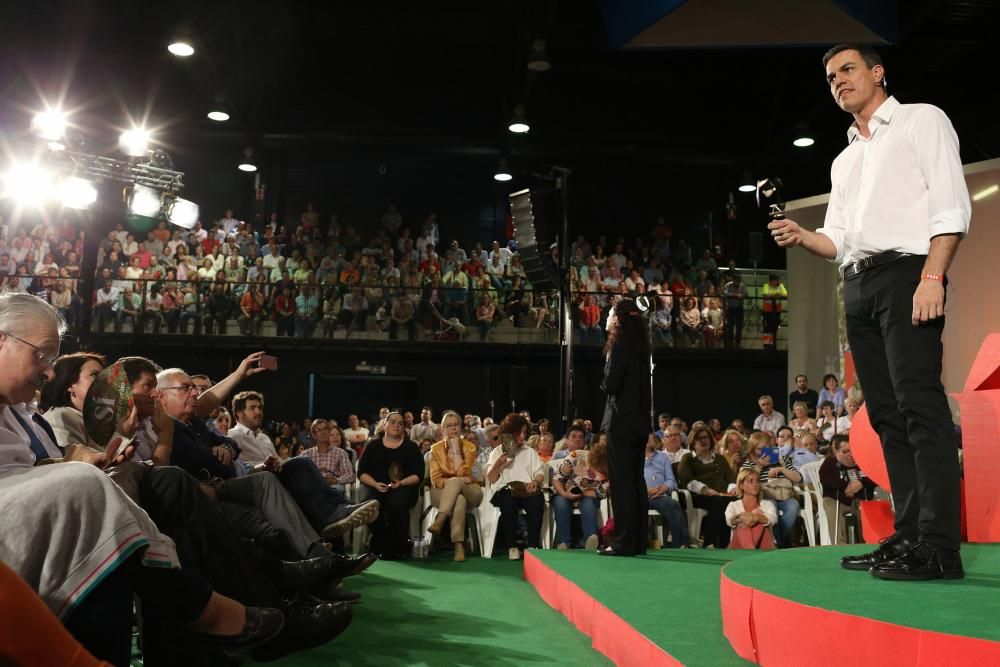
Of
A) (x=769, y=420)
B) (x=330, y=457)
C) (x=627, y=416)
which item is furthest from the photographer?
(x=769, y=420)

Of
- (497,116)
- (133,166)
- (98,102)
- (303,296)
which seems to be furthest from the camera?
(497,116)

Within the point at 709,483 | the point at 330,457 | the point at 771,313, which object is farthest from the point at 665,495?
the point at 771,313

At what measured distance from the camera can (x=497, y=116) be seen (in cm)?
1581

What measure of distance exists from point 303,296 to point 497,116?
17.5 ft

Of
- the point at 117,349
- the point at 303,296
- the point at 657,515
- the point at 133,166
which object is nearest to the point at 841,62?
the point at 657,515

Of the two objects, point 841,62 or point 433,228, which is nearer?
point 841,62

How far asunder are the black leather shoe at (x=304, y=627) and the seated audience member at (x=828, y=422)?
21.6ft

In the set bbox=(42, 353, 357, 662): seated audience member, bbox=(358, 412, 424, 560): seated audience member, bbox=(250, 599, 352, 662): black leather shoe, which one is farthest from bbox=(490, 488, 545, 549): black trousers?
bbox=(250, 599, 352, 662): black leather shoe

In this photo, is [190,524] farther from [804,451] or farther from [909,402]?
[804,451]

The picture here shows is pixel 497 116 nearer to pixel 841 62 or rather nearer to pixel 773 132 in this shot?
pixel 773 132

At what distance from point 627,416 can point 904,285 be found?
8.45 feet

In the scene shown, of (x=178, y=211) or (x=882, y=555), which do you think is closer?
(x=882, y=555)

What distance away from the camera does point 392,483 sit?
6680mm

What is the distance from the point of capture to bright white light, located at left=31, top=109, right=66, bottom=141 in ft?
21.2
